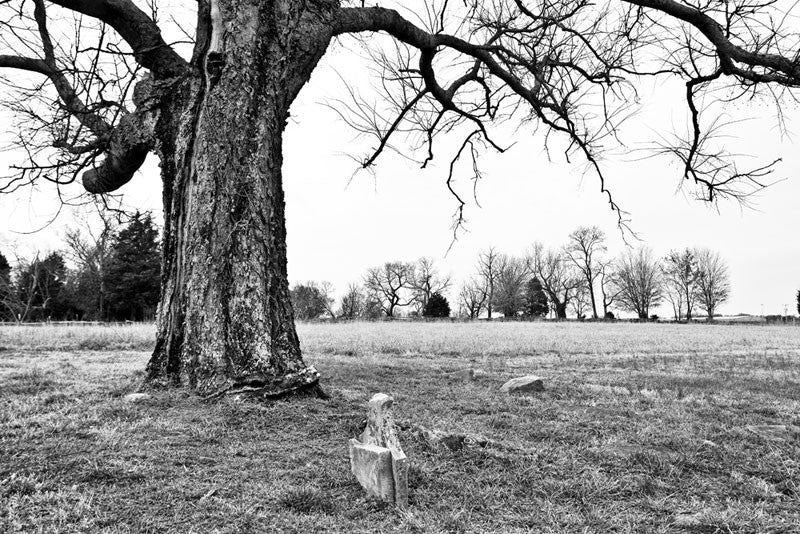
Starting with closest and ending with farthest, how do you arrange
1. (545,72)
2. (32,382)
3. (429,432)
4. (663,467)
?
(663,467) → (429,432) → (32,382) → (545,72)

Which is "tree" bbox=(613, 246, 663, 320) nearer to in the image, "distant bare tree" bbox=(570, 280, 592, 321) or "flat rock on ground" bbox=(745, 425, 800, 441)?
"distant bare tree" bbox=(570, 280, 592, 321)

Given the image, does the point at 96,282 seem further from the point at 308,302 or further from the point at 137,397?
the point at 137,397

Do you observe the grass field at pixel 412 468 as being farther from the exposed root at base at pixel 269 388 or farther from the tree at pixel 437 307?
the tree at pixel 437 307

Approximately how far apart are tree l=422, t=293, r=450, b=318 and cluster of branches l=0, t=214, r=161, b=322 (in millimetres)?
33815

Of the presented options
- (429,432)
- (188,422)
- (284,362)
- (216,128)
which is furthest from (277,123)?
(429,432)

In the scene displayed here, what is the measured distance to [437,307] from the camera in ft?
218

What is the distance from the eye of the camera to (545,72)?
8164mm

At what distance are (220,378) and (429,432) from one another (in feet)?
6.32

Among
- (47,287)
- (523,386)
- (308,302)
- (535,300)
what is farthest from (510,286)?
(523,386)

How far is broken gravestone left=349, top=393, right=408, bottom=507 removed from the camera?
257 cm

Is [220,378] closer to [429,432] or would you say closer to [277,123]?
[429,432]

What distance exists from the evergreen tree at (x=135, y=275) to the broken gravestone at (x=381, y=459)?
4223cm

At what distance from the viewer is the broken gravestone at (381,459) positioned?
2.57m

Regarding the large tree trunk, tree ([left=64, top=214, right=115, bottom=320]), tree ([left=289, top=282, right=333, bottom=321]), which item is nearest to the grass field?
the large tree trunk
